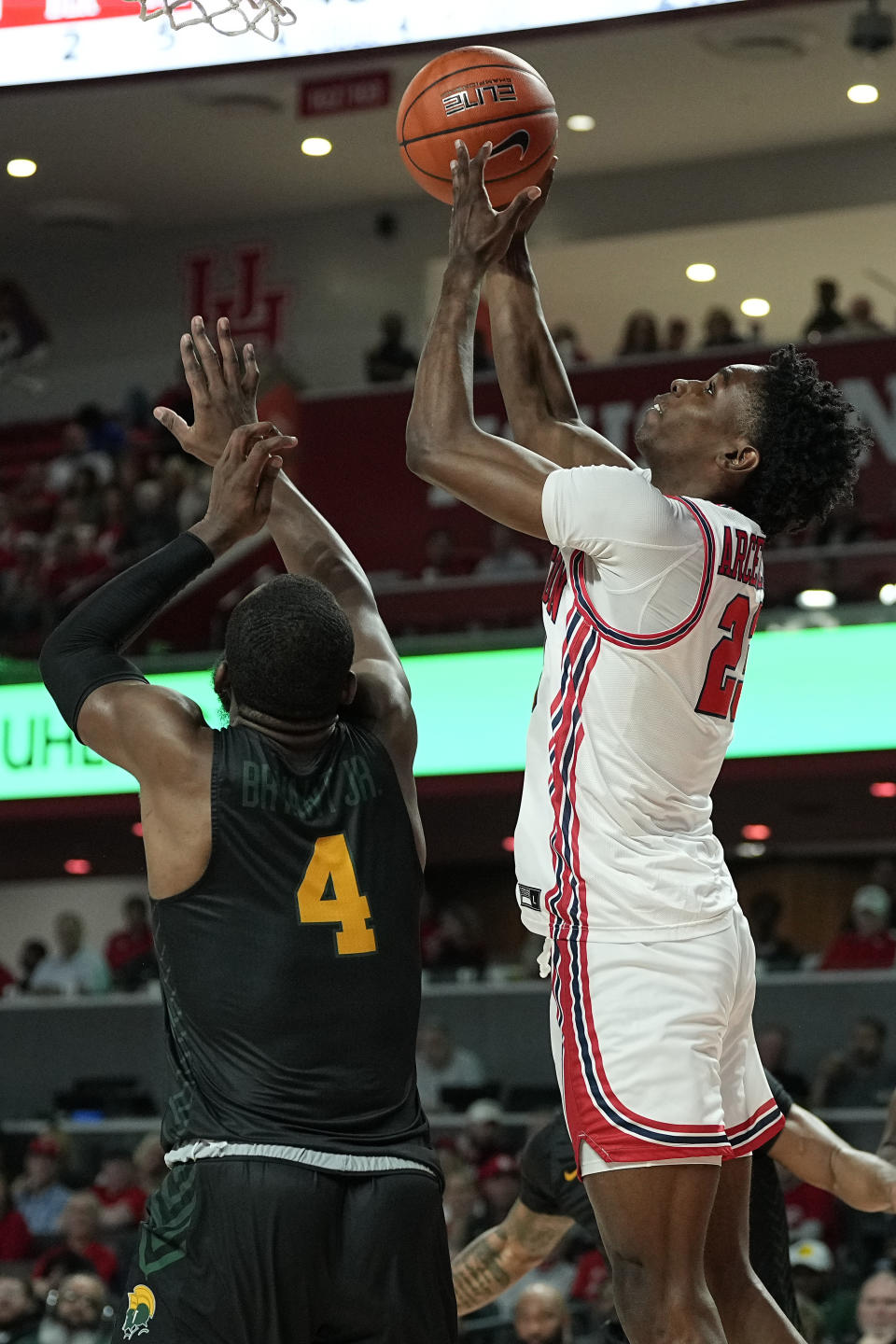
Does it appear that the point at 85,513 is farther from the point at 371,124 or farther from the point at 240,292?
the point at 371,124

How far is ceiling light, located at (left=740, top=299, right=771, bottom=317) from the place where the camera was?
20.7m

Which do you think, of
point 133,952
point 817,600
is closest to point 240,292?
point 133,952

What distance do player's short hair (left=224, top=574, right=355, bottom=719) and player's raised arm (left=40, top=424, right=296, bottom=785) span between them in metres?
0.13

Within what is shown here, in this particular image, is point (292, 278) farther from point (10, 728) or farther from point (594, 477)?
point (594, 477)

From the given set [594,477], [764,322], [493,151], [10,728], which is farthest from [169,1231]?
[764,322]

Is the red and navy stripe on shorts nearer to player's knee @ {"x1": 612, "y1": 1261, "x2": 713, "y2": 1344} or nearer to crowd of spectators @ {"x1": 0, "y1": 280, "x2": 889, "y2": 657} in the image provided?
player's knee @ {"x1": 612, "y1": 1261, "x2": 713, "y2": 1344}

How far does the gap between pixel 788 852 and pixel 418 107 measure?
59.4 feet

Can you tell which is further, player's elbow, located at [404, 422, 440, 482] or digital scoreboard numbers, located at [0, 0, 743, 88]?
digital scoreboard numbers, located at [0, 0, 743, 88]

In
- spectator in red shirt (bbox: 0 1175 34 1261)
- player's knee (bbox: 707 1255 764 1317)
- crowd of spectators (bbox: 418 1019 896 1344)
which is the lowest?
spectator in red shirt (bbox: 0 1175 34 1261)

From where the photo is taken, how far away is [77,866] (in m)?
20.5

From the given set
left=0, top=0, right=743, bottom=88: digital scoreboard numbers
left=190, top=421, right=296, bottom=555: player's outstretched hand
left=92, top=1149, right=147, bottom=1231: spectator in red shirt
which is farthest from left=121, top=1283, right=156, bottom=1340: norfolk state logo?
left=92, top=1149, right=147, bottom=1231: spectator in red shirt

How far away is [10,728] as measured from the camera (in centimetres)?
1548

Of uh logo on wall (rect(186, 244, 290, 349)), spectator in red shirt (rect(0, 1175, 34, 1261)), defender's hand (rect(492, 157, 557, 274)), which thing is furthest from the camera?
uh logo on wall (rect(186, 244, 290, 349))

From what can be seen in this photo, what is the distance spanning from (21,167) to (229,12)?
15.1 m
